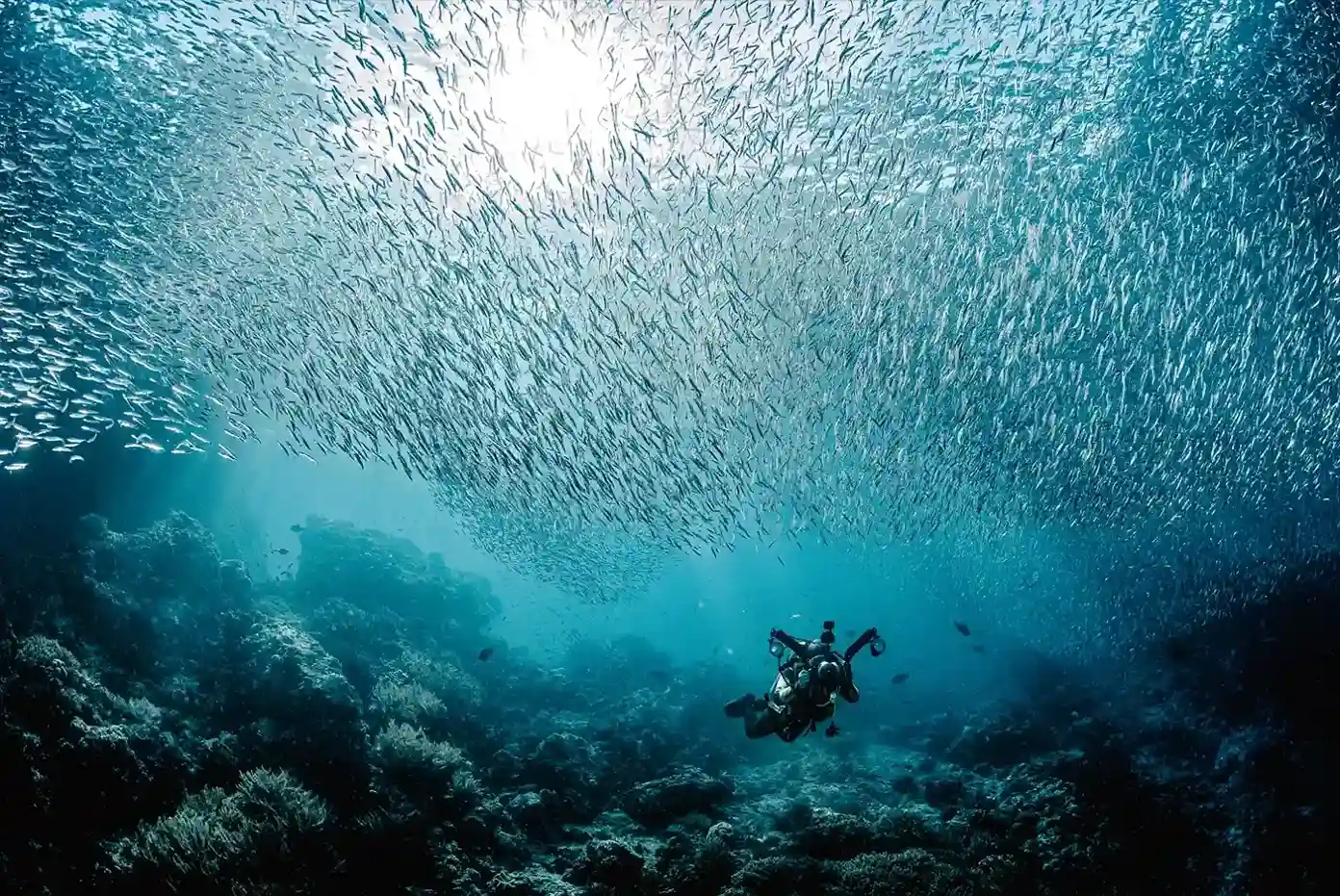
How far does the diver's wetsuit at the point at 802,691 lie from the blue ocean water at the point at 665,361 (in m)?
0.11

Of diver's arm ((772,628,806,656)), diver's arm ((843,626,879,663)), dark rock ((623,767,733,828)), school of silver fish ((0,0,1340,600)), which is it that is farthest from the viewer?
dark rock ((623,767,733,828))

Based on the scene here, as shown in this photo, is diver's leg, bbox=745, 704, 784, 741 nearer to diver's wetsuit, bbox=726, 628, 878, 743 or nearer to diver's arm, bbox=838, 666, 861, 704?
diver's wetsuit, bbox=726, 628, 878, 743

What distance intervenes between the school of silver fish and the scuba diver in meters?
6.22

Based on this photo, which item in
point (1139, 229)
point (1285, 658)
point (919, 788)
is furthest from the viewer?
point (919, 788)

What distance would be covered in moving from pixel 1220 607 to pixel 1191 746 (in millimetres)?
3634

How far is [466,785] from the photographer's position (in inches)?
382

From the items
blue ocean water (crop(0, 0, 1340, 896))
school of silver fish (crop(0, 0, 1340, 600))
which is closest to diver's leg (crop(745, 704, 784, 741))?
blue ocean water (crop(0, 0, 1340, 896))

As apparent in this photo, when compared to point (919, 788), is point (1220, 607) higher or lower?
higher

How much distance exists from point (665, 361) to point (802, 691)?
32.7 feet

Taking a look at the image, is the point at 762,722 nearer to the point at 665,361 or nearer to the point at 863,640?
the point at 863,640

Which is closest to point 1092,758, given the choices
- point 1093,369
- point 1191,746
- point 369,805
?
point 1191,746

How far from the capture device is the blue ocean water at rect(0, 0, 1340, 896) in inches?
336

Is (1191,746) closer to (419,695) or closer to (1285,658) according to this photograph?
(1285,658)

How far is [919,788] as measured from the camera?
15.0m
